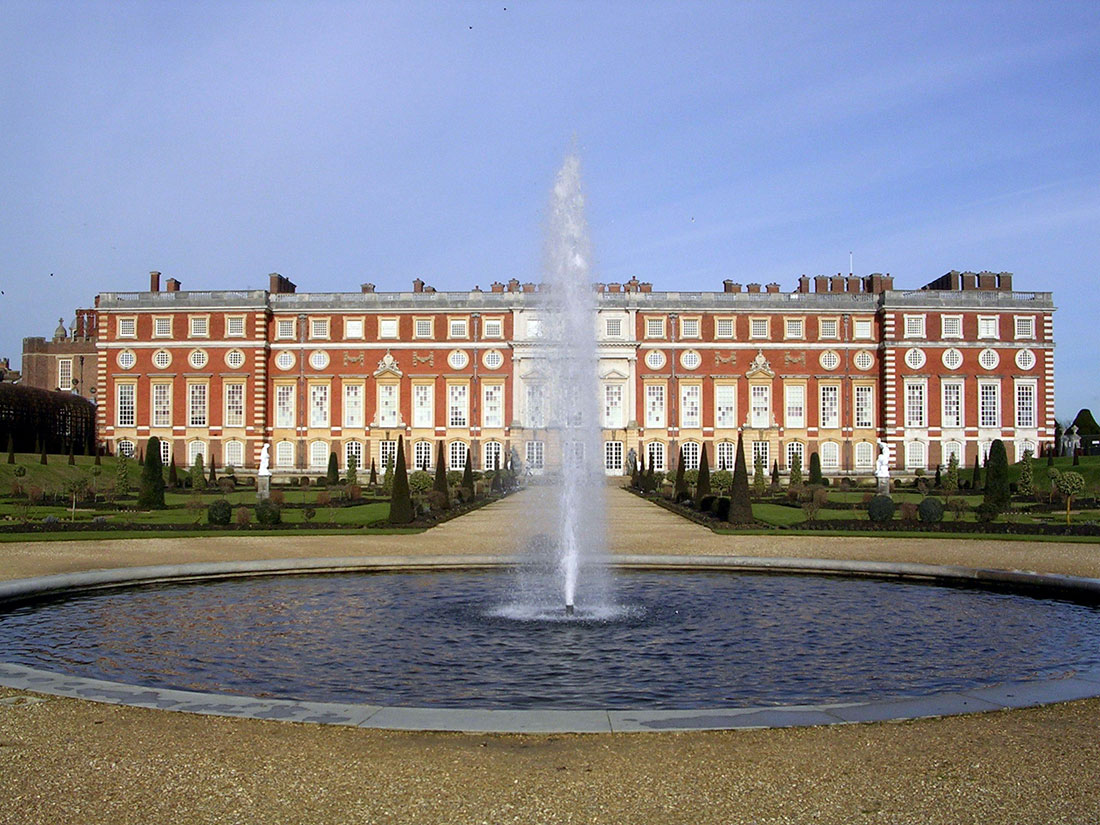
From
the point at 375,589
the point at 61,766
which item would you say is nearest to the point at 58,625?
the point at 375,589

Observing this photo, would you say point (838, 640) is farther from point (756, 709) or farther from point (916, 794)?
point (916, 794)

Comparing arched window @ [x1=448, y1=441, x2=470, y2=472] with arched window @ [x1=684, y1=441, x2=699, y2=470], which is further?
arched window @ [x1=448, y1=441, x2=470, y2=472]

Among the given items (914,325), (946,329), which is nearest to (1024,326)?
(946,329)

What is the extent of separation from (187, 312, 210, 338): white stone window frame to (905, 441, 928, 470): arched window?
33.5 m

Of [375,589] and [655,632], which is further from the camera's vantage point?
[375,589]

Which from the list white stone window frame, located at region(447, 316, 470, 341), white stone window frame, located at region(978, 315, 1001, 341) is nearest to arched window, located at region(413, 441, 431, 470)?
white stone window frame, located at region(447, 316, 470, 341)

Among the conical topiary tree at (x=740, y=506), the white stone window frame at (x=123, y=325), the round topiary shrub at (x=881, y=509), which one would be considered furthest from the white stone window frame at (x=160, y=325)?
the round topiary shrub at (x=881, y=509)

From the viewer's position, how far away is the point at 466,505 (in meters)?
27.8

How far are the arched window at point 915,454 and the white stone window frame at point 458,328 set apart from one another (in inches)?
841

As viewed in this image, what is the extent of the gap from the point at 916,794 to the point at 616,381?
144 ft

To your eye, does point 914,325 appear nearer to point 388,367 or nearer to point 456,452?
point 456,452

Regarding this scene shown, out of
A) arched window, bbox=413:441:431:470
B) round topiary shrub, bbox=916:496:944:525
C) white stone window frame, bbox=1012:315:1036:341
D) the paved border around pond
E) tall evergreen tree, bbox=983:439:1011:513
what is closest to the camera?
the paved border around pond

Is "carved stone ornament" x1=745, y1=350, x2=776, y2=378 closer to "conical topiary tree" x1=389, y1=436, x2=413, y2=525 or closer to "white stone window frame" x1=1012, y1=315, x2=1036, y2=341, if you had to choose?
"white stone window frame" x1=1012, y1=315, x2=1036, y2=341

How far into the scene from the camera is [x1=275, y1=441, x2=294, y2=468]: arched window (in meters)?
48.5
